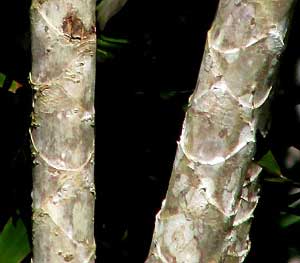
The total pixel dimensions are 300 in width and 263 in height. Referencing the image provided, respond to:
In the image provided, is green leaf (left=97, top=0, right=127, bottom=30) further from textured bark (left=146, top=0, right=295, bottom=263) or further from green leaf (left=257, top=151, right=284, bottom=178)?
green leaf (left=257, top=151, right=284, bottom=178)

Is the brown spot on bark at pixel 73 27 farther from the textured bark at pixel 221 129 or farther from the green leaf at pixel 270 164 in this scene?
the green leaf at pixel 270 164

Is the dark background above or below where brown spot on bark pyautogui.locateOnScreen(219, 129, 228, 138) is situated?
below

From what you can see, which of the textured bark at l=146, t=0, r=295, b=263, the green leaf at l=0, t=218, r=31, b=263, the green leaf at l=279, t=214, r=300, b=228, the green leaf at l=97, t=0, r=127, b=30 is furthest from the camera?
the green leaf at l=279, t=214, r=300, b=228

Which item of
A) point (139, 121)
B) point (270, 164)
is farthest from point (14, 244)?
point (270, 164)

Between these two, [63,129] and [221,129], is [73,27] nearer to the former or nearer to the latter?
[63,129]

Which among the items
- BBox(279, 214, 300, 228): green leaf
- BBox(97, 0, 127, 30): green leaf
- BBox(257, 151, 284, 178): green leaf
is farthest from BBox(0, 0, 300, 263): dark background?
BBox(97, 0, 127, 30): green leaf

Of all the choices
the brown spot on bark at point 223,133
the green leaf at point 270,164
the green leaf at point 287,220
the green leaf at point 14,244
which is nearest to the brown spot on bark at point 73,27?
the brown spot on bark at point 223,133
